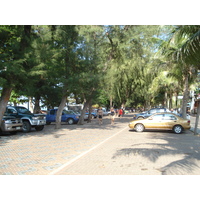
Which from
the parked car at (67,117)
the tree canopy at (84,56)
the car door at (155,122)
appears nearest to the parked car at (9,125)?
the tree canopy at (84,56)

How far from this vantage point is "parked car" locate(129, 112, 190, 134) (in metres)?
14.9

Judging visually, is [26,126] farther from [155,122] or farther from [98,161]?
[98,161]

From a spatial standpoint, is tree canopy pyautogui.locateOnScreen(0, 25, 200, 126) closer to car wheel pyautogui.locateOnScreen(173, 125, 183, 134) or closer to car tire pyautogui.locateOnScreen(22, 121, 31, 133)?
car tire pyautogui.locateOnScreen(22, 121, 31, 133)

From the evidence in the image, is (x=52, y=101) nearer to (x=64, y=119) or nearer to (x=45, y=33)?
(x=64, y=119)

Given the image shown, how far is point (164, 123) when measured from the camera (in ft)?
49.6

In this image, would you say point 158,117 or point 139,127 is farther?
point 139,127

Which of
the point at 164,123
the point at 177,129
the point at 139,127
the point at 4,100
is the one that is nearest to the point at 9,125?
the point at 4,100

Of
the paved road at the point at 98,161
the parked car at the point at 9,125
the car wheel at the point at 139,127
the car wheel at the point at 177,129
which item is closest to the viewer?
the paved road at the point at 98,161

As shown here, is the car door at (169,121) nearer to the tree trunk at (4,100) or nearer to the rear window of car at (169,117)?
the rear window of car at (169,117)

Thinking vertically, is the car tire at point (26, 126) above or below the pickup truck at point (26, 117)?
below

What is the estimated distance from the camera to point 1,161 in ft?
23.8

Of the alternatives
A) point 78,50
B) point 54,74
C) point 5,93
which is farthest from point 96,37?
point 5,93

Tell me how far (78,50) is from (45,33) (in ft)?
9.19

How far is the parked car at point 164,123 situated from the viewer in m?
14.9
